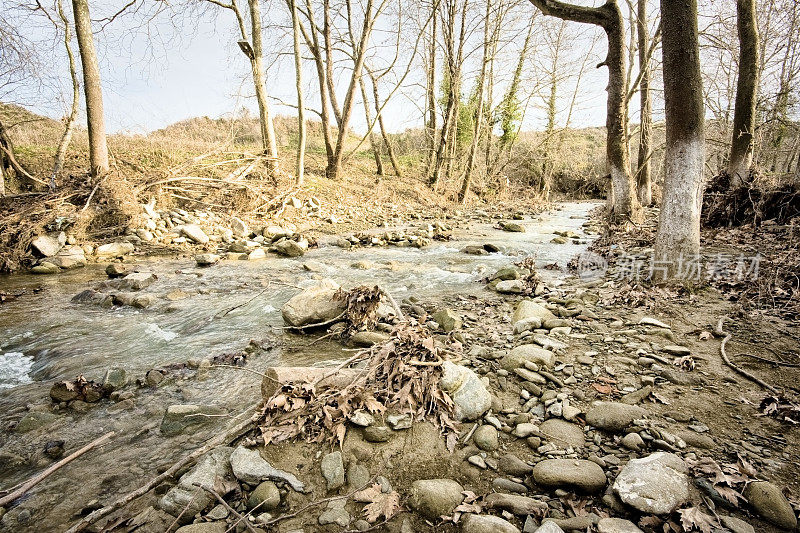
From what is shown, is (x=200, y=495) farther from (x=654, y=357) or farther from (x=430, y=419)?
(x=654, y=357)

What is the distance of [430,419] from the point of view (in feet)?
8.10

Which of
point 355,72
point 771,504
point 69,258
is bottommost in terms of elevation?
point 771,504

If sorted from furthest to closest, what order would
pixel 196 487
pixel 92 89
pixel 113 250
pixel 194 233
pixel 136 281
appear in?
pixel 194 233, pixel 92 89, pixel 113 250, pixel 136 281, pixel 196 487

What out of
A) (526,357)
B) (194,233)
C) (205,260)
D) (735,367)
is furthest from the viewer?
(194,233)

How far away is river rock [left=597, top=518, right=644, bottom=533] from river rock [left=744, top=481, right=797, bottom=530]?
0.65 meters

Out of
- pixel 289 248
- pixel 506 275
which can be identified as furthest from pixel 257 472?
pixel 289 248

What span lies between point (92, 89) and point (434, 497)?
1085cm

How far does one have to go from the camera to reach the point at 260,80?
11.8m

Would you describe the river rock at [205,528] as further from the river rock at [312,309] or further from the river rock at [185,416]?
the river rock at [312,309]

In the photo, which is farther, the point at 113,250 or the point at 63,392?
the point at 113,250

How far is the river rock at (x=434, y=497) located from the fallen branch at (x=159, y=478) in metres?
1.21

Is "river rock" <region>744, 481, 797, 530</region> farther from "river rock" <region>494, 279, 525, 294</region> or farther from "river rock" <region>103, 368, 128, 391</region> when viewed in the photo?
"river rock" <region>103, 368, 128, 391</region>

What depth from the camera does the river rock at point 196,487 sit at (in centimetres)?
191

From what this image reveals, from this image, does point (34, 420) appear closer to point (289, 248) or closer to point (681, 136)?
point (289, 248)
